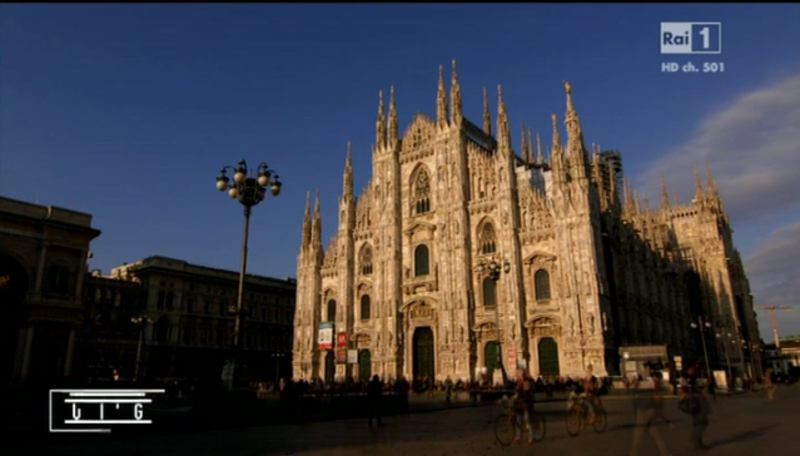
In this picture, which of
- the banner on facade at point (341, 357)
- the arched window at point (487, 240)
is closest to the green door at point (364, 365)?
the banner on facade at point (341, 357)

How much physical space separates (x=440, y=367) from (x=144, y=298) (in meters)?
33.7

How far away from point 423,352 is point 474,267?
26.5 feet

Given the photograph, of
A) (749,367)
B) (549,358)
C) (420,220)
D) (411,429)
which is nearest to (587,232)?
(549,358)

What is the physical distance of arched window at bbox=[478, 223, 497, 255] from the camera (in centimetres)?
4019

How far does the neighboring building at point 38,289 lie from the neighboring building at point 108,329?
36.4 ft

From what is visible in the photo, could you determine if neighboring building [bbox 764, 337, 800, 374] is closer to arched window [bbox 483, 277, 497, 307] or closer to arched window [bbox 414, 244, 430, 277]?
arched window [bbox 483, 277, 497, 307]

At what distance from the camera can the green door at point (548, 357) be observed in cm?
3566

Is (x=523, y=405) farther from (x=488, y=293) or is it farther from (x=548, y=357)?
(x=488, y=293)

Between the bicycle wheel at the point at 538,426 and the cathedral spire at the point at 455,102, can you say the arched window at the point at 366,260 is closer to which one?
the cathedral spire at the point at 455,102

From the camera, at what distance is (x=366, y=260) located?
47.3 metres

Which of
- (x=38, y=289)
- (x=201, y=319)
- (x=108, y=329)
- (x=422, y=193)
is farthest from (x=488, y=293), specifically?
(x=108, y=329)

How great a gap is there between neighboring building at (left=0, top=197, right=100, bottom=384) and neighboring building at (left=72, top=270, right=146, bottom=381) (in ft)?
36.4

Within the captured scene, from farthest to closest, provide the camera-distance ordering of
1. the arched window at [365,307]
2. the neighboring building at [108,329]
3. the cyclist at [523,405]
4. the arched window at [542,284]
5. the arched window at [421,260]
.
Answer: the neighboring building at [108,329] < the arched window at [365,307] < the arched window at [421,260] < the arched window at [542,284] < the cyclist at [523,405]

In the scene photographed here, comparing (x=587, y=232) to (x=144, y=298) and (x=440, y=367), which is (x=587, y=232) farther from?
(x=144, y=298)
